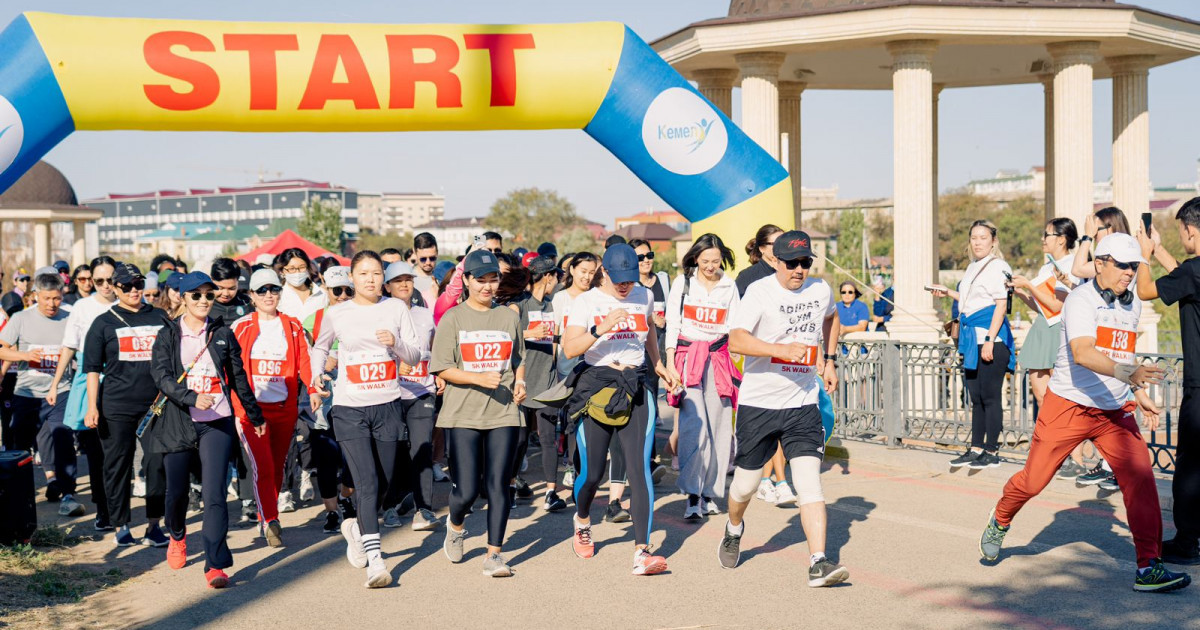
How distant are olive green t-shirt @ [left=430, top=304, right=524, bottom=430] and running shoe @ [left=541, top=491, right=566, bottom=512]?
2.18 meters

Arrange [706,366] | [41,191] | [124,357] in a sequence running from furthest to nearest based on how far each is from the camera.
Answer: [41,191] < [706,366] < [124,357]

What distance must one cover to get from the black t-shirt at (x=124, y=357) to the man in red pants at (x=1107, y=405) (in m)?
5.84

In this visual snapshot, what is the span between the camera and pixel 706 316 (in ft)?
29.2

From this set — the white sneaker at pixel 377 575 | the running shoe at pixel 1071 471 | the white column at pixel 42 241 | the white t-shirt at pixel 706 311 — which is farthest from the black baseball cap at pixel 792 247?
the white column at pixel 42 241

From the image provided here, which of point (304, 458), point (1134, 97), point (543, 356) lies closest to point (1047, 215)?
point (1134, 97)

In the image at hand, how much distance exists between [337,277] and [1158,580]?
5535mm

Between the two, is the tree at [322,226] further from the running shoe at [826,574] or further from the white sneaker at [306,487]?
the running shoe at [826,574]

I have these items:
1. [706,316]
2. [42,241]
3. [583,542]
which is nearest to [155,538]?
[583,542]

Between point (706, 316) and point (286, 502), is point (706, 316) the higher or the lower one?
the higher one

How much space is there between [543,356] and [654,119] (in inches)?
102

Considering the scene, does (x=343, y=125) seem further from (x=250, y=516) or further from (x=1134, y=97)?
(x=1134, y=97)

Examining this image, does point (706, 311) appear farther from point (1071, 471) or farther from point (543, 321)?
point (1071, 471)

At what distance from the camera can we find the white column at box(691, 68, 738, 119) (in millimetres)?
19906

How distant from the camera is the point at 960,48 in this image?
20203mm
